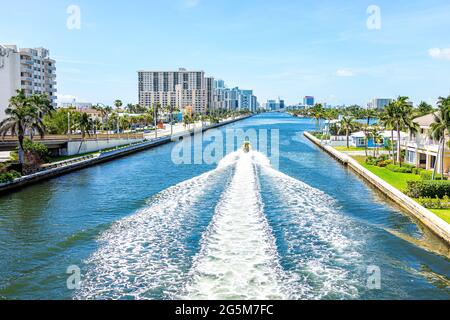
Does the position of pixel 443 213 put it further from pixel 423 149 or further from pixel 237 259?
pixel 423 149

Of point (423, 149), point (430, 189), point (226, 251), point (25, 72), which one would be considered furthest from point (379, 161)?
point (25, 72)

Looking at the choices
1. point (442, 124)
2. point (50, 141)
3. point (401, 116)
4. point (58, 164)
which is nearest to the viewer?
point (442, 124)

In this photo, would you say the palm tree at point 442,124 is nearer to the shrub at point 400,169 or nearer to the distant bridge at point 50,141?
the shrub at point 400,169

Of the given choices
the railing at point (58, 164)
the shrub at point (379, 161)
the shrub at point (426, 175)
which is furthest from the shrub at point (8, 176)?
the shrub at point (379, 161)

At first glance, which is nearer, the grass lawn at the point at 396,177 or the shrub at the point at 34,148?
the grass lawn at the point at 396,177

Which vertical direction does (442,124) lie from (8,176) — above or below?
above

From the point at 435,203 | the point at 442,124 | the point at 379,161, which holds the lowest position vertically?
the point at 435,203
